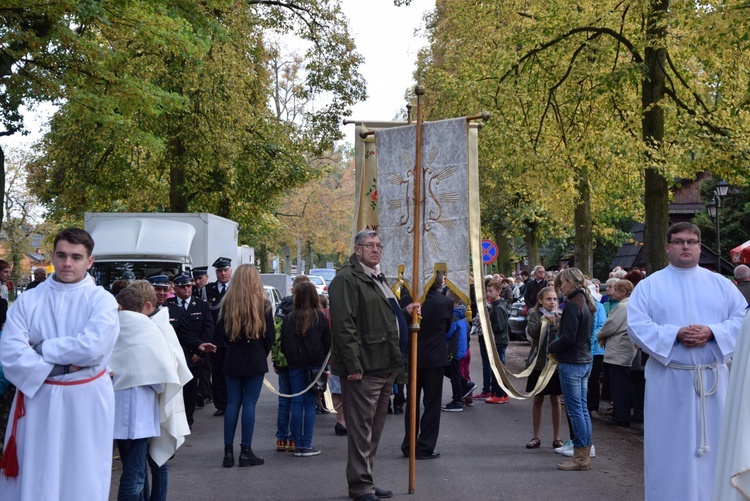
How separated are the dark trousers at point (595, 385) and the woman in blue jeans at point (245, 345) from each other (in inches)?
195

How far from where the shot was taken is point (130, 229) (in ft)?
62.0

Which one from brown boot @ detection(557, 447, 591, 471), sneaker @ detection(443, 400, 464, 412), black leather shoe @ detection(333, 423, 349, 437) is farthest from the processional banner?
sneaker @ detection(443, 400, 464, 412)

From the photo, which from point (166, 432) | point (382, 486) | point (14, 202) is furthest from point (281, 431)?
point (14, 202)

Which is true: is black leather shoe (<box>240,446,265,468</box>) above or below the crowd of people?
below

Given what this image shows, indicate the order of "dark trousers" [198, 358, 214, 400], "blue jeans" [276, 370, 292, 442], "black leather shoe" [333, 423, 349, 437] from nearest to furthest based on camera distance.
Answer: "blue jeans" [276, 370, 292, 442] → "black leather shoe" [333, 423, 349, 437] → "dark trousers" [198, 358, 214, 400]

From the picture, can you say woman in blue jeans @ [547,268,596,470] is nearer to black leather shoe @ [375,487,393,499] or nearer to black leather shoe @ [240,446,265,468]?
black leather shoe @ [375,487,393,499]

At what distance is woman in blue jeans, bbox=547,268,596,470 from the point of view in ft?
30.0

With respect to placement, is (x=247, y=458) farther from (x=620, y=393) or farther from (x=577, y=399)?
(x=620, y=393)

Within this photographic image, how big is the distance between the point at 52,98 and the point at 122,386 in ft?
31.3

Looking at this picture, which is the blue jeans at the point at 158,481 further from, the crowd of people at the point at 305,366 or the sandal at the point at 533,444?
the sandal at the point at 533,444

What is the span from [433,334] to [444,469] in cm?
142

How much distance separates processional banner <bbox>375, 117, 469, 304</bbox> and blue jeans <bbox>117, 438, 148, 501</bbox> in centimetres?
327

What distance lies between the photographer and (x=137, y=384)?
6.26 metres

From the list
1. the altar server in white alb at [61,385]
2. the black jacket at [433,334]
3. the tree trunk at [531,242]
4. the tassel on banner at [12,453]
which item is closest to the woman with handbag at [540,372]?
the black jacket at [433,334]
